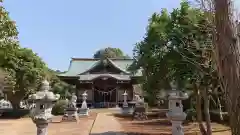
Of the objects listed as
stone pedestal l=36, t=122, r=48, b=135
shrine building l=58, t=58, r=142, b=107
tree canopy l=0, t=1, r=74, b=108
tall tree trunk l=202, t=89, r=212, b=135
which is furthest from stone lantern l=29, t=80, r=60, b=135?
shrine building l=58, t=58, r=142, b=107

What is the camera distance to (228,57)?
2.63 metres

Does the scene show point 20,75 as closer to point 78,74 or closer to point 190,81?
point 78,74

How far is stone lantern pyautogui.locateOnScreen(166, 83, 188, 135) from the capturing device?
8.38m

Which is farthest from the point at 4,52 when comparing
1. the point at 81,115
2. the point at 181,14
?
the point at 81,115

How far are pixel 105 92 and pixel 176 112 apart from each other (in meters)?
27.9

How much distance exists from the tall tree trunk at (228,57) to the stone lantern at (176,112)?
19.2 feet

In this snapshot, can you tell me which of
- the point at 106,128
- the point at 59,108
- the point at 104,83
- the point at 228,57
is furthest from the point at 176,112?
the point at 104,83

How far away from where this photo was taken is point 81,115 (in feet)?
79.9

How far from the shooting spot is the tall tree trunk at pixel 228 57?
2568 mm

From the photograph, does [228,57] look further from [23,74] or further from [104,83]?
[104,83]

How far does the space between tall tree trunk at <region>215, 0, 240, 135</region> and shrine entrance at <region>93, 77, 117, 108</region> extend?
3245 cm

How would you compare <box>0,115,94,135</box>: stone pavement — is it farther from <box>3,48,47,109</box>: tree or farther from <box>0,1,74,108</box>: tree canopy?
<box>3,48,47,109</box>: tree

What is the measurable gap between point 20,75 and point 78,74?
12.6m

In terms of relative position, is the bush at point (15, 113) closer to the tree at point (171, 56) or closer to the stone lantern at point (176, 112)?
the tree at point (171, 56)
